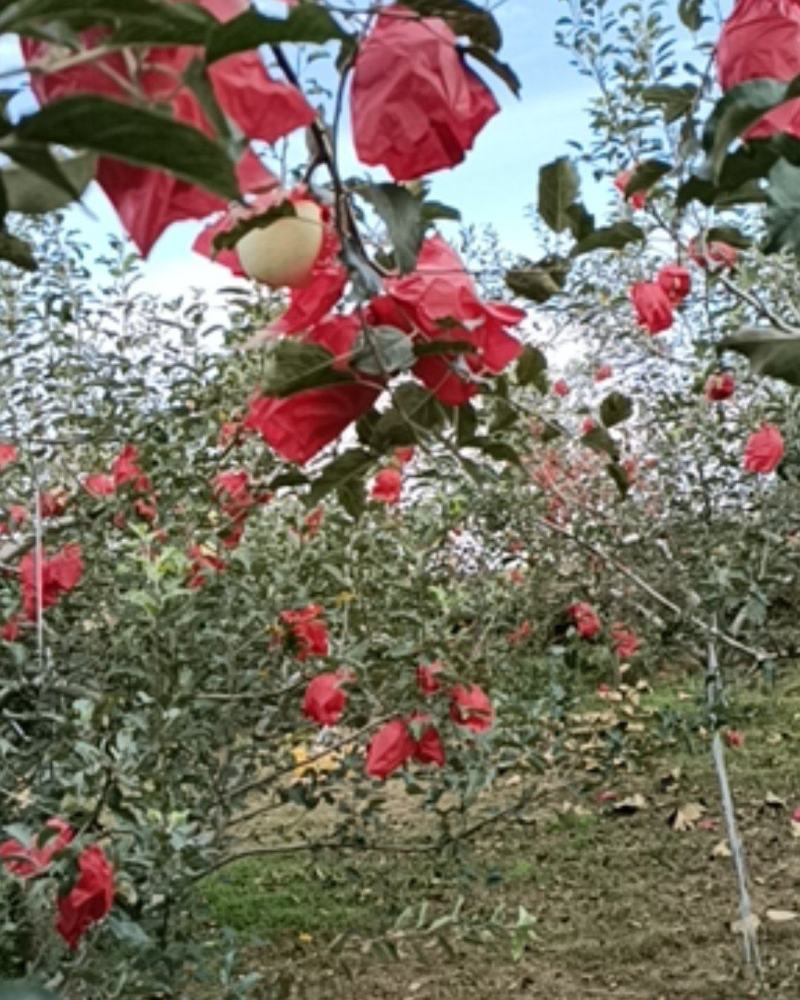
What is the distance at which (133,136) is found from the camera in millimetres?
295

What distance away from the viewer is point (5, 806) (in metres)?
2.38

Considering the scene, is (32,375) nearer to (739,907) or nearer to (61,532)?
(61,532)

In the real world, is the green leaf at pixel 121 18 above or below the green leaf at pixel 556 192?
above

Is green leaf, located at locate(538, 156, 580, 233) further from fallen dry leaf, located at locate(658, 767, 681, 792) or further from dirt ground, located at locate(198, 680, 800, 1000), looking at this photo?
fallen dry leaf, located at locate(658, 767, 681, 792)

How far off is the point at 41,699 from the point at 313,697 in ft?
1.53

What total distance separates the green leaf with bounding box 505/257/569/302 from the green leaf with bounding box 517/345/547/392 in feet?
0.26

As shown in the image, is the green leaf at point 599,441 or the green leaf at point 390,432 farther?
the green leaf at point 599,441

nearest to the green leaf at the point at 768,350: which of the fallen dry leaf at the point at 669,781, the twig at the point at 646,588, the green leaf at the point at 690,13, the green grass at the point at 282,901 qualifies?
the green leaf at the point at 690,13

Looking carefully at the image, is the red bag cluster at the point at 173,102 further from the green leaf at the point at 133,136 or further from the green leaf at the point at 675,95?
the green leaf at the point at 675,95

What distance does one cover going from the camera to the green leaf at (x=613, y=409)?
1.33 meters

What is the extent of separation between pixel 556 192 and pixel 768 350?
0.20m

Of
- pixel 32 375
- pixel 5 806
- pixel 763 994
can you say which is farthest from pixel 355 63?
pixel 763 994

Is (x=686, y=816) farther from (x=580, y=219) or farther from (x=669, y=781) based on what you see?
(x=580, y=219)

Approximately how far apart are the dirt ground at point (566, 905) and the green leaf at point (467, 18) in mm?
2175
